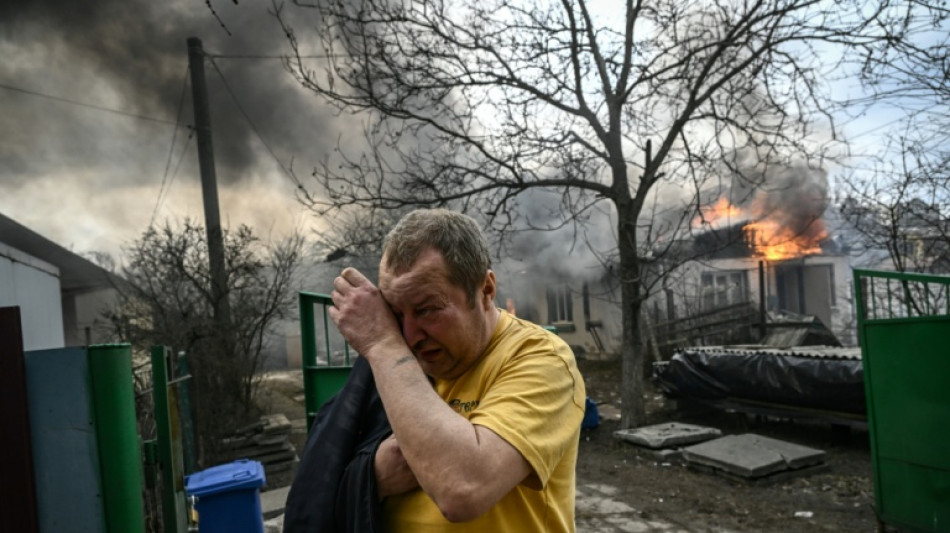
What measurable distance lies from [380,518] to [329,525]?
11cm

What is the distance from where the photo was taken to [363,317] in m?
1.35

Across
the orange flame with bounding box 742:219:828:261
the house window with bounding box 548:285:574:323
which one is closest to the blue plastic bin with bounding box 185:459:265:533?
the orange flame with bounding box 742:219:828:261

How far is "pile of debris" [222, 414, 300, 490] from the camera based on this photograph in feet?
27.2

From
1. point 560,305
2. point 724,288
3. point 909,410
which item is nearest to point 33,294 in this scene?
point 909,410

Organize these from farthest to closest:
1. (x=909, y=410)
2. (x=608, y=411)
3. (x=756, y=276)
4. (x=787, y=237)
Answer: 1. (x=756, y=276)
2. (x=787, y=237)
3. (x=608, y=411)
4. (x=909, y=410)

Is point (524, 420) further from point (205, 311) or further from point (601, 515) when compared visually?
point (205, 311)

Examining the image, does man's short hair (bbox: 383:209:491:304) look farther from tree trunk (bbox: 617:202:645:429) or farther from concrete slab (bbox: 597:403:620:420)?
concrete slab (bbox: 597:403:620:420)

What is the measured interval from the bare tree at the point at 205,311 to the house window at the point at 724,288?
48.1 feet

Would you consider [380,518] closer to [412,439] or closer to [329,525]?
[329,525]

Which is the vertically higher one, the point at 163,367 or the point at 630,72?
the point at 630,72

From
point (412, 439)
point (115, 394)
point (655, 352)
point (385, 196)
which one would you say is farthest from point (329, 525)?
point (655, 352)

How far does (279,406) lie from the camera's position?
45.2ft

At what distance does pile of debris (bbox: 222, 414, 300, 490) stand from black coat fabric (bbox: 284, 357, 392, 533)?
291 inches

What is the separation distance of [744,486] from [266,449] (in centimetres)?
626
